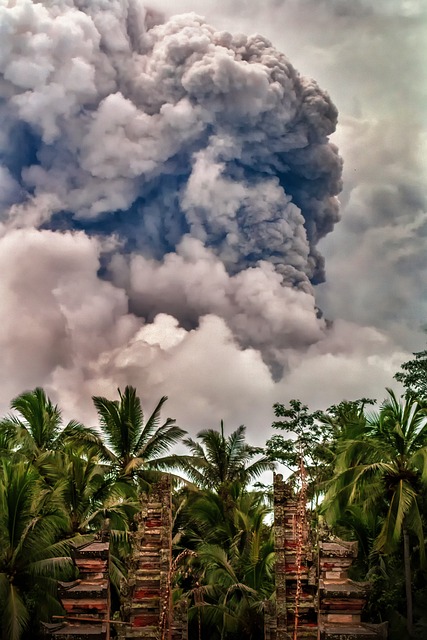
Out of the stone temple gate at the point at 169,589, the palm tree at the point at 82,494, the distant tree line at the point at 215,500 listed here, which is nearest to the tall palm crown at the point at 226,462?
the distant tree line at the point at 215,500

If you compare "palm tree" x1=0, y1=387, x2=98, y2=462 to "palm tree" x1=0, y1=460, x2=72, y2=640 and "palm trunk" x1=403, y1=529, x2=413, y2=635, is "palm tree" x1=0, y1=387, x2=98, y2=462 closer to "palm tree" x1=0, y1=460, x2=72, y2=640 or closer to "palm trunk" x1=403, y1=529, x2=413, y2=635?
"palm tree" x1=0, y1=460, x2=72, y2=640

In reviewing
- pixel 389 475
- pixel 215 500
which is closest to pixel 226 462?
pixel 215 500

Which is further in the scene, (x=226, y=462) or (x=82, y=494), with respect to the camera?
(x=226, y=462)

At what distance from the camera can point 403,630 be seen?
1803cm

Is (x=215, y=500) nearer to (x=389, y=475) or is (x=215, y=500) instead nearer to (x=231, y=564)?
(x=231, y=564)

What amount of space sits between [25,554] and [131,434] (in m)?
8.71

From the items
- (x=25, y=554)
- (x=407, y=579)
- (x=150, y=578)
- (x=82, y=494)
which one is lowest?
(x=407, y=579)

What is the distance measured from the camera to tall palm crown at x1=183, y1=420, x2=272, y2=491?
99.2ft

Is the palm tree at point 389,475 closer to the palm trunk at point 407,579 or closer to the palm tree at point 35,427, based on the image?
the palm trunk at point 407,579

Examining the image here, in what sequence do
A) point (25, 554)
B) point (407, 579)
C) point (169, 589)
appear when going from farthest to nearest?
point (407, 579)
point (25, 554)
point (169, 589)

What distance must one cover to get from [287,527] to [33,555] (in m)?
10.1

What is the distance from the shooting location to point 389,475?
67.1 ft

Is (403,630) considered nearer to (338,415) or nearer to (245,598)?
(245,598)

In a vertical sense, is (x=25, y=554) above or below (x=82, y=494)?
below
